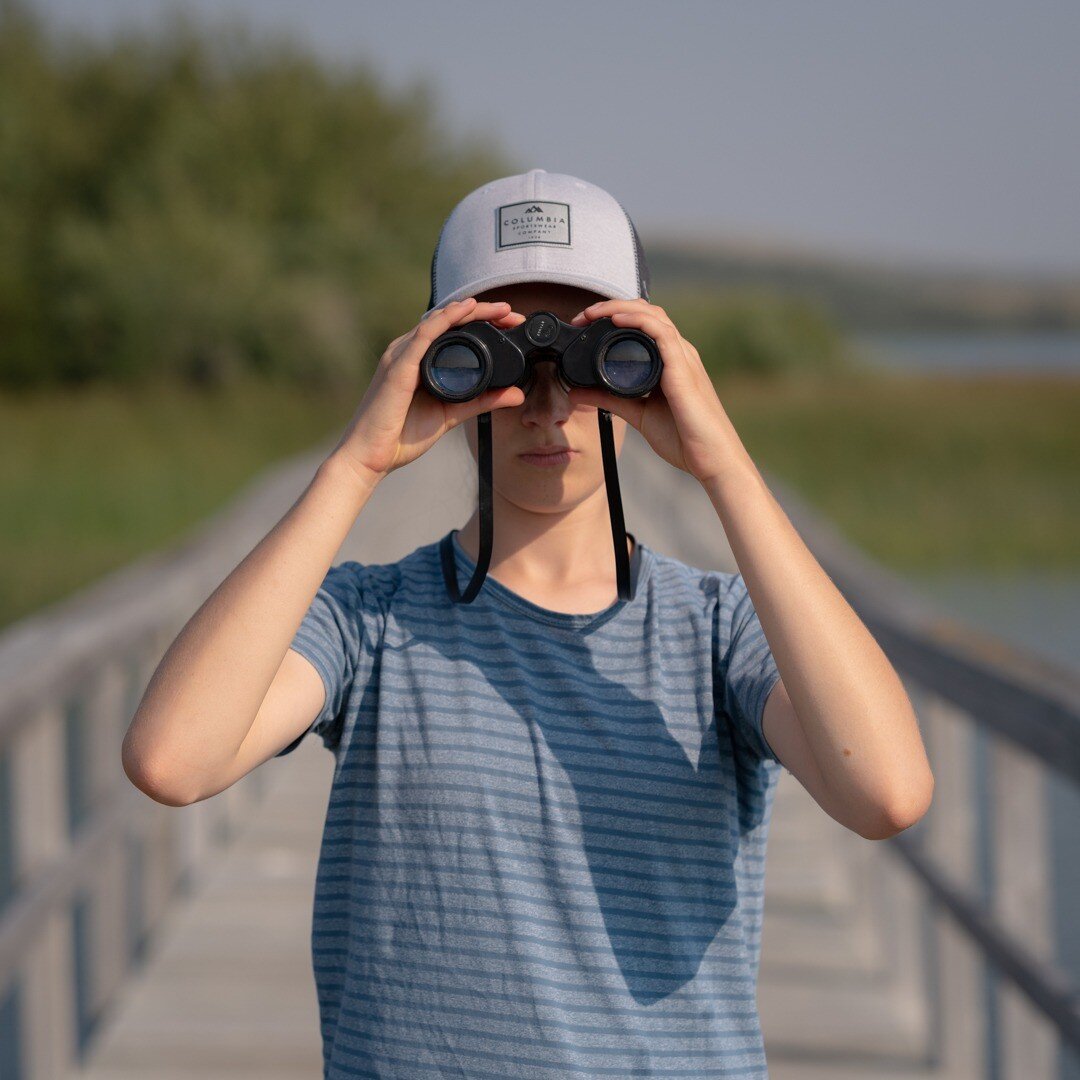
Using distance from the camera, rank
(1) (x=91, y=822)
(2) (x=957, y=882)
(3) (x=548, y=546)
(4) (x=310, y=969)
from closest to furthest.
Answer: (3) (x=548, y=546)
(2) (x=957, y=882)
(1) (x=91, y=822)
(4) (x=310, y=969)

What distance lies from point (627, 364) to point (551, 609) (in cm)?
23

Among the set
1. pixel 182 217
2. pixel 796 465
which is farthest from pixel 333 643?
pixel 182 217

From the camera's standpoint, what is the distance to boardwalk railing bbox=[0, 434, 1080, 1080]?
7.28 ft

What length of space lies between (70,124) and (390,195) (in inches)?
335

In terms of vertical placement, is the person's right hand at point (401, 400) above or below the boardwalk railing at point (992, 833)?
above

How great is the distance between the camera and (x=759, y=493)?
4.10ft

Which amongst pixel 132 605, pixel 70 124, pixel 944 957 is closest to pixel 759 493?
pixel 944 957

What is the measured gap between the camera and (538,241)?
4.42 ft

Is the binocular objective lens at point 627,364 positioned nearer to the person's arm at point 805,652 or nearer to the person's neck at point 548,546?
the person's arm at point 805,652

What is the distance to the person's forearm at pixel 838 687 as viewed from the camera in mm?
1195

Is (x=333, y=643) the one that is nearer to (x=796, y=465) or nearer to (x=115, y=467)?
(x=115, y=467)

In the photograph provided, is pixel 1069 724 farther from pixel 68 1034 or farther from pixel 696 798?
pixel 68 1034

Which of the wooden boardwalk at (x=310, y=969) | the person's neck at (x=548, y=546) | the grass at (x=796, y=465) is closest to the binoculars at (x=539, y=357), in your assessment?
the person's neck at (x=548, y=546)

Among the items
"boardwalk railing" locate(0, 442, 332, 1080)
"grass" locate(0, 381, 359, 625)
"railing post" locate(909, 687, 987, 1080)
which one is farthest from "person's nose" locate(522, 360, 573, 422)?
"grass" locate(0, 381, 359, 625)
